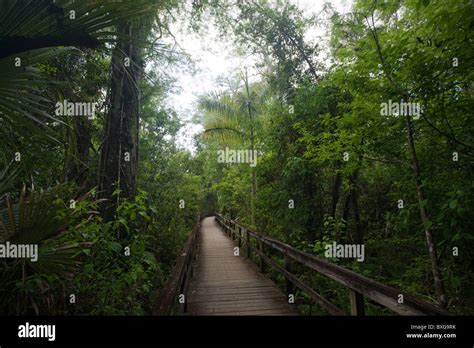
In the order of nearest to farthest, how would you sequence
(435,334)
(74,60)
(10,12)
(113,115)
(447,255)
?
(10,12)
(435,334)
(447,255)
(113,115)
(74,60)

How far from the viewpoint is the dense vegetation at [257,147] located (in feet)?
6.15

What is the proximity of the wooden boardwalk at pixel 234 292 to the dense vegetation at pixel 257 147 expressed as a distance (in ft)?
2.84

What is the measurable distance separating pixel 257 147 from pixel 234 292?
516 centimetres

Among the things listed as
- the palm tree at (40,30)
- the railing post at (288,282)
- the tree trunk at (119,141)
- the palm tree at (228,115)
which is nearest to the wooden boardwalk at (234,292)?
the railing post at (288,282)

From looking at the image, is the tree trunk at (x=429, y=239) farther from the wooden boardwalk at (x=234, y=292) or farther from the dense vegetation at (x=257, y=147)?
the wooden boardwalk at (x=234, y=292)

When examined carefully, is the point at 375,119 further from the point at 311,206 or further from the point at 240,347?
the point at 240,347

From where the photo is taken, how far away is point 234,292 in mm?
4543

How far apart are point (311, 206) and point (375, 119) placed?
3.03 meters

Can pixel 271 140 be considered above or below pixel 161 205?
above

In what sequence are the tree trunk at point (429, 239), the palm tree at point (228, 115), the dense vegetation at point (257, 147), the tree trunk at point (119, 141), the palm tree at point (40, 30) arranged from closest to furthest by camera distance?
the palm tree at point (40, 30) → the dense vegetation at point (257, 147) → the tree trunk at point (429, 239) → the tree trunk at point (119, 141) → the palm tree at point (228, 115)

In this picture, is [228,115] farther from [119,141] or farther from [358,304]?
[358,304]

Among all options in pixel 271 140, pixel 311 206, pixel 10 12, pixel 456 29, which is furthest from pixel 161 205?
pixel 456 29

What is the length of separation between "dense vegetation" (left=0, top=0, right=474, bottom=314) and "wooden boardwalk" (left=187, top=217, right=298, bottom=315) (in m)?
0.87

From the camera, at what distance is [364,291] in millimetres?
2168
